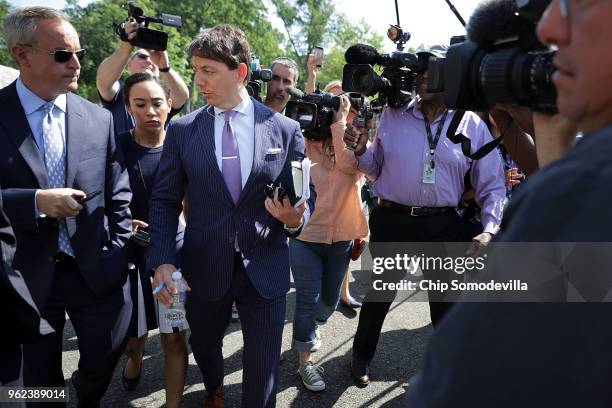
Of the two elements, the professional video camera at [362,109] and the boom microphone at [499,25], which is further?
the professional video camera at [362,109]

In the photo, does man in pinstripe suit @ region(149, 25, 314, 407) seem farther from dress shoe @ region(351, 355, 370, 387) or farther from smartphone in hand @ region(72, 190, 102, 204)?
dress shoe @ region(351, 355, 370, 387)

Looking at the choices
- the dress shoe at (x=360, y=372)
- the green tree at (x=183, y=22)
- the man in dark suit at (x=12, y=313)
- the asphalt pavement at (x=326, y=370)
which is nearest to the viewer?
the man in dark suit at (x=12, y=313)

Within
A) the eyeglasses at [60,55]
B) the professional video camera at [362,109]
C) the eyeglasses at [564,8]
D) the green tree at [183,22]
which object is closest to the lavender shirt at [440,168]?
the professional video camera at [362,109]

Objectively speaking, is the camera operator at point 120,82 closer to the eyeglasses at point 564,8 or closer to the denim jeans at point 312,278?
the denim jeans at point 312,278

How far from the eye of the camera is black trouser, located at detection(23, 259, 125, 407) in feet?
8.05

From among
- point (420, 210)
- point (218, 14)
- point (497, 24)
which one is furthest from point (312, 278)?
point (218, 14)

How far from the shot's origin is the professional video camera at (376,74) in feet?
9.39

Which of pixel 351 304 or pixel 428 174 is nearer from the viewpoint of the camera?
pixel 428 174

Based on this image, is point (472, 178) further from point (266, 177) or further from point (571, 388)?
point (571, 388)

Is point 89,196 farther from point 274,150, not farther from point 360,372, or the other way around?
point 360,372

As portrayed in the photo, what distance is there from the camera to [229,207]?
250cm

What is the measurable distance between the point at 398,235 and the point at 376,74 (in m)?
1.05

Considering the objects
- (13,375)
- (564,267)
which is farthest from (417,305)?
(564,267)

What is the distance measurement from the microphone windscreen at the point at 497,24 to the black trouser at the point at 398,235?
185 centimetres
